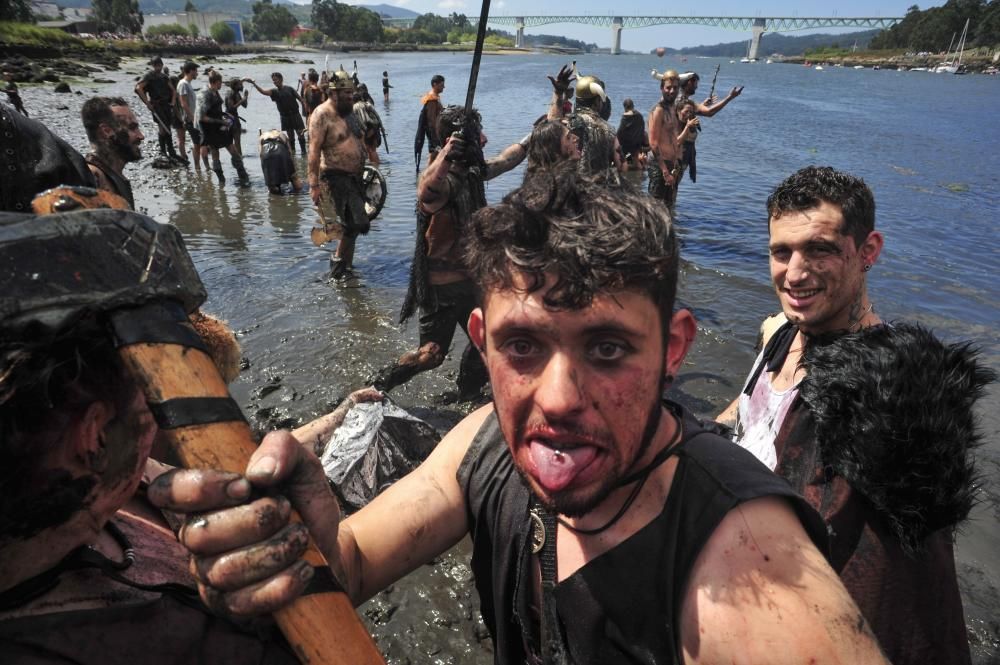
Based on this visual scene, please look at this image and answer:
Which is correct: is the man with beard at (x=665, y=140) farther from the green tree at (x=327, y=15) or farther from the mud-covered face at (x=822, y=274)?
the green tree at (x=327, y=15)

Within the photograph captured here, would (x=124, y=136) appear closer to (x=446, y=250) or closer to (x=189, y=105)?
(x=446, y=250)

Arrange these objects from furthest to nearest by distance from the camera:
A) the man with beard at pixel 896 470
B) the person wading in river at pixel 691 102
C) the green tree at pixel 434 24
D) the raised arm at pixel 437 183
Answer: the green tree at pixel 434 24 → the person wading in river at pixel 691 102 → the raised arm at pixel 437 183 → the man with beard at pixel 896 470

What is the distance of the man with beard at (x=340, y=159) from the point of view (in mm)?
7270

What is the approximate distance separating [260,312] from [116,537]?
19.5ft

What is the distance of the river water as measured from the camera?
333cm

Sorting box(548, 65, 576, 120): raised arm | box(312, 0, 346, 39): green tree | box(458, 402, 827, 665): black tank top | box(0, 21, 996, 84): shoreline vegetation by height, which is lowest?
box(458, 402, 827, 665): black tank top

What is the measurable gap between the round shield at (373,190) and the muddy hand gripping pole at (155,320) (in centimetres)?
691

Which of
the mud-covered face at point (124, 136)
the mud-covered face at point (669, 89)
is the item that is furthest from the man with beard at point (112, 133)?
the mud-covered face at point (669, 89)

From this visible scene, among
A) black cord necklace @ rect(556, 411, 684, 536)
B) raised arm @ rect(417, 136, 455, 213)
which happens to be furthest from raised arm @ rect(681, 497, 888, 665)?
raised arm @ rect(417, 136, 455, 213)

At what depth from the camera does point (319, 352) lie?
19.3 feet

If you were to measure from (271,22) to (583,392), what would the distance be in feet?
493

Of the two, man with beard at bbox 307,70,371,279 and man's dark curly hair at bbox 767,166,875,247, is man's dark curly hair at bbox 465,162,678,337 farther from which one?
man with beard at bbox 307,70,371,279

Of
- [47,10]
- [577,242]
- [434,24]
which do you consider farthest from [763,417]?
[434,24]

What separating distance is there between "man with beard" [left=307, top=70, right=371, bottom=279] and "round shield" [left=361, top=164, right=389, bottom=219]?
109 mm
